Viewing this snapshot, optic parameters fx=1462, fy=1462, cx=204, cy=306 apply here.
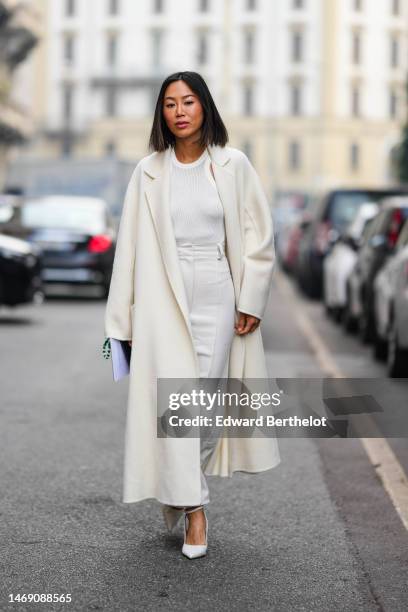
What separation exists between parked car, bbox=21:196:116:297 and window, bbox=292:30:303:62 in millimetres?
85835

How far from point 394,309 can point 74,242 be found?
33.2 ft

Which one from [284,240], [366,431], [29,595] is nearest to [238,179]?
[29,595]

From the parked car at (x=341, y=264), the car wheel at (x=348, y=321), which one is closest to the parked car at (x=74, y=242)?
the parked car at (x=341, y=264)

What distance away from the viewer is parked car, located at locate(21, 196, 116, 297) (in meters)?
20.8

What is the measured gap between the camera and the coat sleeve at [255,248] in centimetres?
527

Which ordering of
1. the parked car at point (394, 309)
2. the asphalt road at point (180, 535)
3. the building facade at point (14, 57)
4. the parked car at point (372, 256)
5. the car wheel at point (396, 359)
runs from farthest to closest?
the building facade at point (14, 57) → the parked car at point (372, 256) → the car wheel at point (396, 359) → the parked car at point (394, 309) → the asphalt road at point (180, 535)

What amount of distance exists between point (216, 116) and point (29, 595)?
1.82 m

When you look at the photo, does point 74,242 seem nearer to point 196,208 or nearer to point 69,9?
point 196,208

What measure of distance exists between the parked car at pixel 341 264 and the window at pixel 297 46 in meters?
87.3

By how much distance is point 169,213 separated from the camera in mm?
5188

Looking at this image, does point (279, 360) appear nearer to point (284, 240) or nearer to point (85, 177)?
point (85, 177)

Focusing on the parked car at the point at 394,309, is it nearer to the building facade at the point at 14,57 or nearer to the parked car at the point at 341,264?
the parked car at the point at 341,264

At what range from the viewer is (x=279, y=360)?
12.8 metres

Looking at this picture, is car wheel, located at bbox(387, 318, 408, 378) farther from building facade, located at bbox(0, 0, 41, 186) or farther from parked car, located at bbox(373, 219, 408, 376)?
building facade, located at bbox(0, 0, 41, 186)
